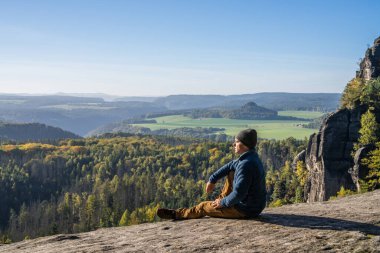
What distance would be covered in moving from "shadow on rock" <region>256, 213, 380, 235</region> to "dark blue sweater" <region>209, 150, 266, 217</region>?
36.0 inches

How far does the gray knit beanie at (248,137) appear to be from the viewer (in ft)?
54.5

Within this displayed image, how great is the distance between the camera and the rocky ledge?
14336 millimetres

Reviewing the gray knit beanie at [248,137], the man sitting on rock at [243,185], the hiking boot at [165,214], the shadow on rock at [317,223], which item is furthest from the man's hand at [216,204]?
the gray knit beanie at [248,137]

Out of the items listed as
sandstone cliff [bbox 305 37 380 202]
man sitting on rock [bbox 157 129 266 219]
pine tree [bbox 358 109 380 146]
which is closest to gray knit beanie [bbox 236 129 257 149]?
man sitting on rock [bbox 157 129 266 219]

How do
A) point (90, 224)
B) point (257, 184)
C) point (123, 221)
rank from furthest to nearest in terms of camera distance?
point (90, 224) → point (123, 221) → point (257, 184)

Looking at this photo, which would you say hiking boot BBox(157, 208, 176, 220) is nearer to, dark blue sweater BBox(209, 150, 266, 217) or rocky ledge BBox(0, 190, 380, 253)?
rocky ledge BBox(0, 190, 380, 253)

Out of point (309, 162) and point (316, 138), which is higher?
point (316, 138)

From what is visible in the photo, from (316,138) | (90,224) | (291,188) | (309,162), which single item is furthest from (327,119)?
(90,224)

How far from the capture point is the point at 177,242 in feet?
51.2

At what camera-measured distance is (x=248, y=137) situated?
54.5 feet

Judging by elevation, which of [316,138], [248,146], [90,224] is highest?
[248,146]

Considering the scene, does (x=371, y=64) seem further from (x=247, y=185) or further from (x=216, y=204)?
(x=247, y=185)

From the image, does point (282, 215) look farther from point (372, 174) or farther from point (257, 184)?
point (372, 174)

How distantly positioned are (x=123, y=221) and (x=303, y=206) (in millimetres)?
121971
